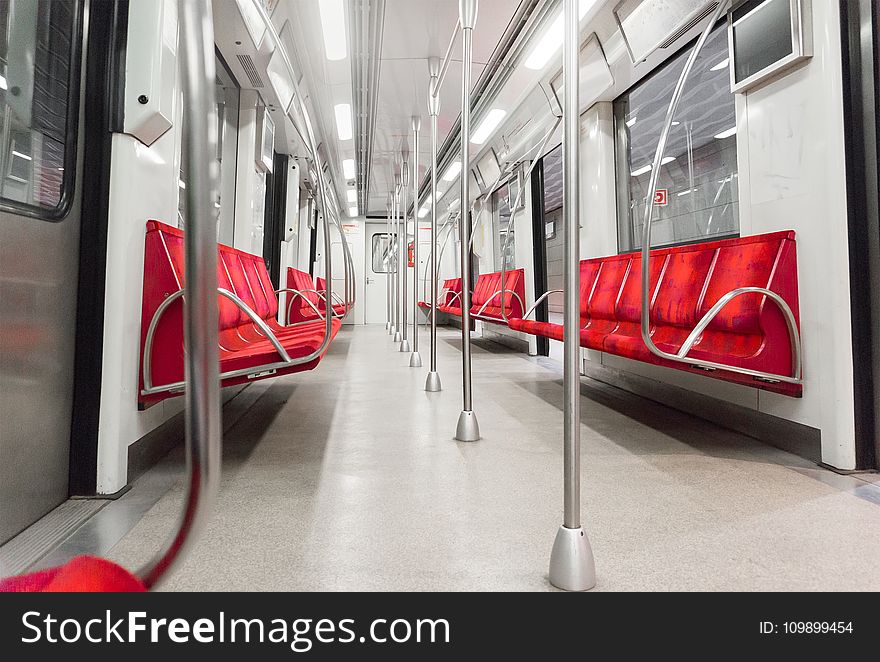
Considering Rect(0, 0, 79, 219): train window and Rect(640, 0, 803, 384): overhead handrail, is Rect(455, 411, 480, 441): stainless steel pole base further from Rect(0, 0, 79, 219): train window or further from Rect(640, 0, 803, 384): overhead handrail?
Rect(0, 0, 79, 219): train window

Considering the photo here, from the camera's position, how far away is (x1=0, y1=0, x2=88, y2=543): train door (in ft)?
4.77

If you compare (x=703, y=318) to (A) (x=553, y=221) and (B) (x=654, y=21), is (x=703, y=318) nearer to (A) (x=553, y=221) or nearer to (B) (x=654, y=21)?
(B) (x=654, y=21)

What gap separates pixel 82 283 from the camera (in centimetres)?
180

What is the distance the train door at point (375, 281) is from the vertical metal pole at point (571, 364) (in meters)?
12.0

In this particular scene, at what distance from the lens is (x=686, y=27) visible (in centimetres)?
327

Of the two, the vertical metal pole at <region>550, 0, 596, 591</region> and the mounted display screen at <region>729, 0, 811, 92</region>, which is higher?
the mounted display screen at <region>729, 0, 811, 92</region>

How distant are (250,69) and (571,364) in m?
4.03

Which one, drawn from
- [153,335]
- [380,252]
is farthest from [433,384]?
[380,252]

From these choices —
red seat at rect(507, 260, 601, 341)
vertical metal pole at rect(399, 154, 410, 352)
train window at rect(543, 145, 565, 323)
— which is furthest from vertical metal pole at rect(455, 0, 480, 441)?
train window at rect(543, 145, 565, 323)

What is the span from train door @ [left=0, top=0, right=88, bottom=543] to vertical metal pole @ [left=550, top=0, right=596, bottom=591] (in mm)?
1481

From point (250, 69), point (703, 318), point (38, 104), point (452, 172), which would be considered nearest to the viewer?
point (38, 104)
